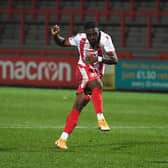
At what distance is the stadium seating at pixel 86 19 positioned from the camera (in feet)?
101

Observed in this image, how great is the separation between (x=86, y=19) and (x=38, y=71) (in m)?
7.67

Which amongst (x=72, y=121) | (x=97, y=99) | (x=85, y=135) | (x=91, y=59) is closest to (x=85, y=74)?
(x=91, y=59)

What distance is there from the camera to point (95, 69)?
10773 millimetres

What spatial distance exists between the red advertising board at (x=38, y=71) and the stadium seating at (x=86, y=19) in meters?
5.08

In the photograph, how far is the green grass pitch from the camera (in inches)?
351

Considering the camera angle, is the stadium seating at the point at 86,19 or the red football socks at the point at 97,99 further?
the stadium seating at the point at 86,19

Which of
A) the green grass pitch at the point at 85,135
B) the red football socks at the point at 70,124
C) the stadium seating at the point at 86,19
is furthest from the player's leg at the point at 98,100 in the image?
the stadium seating at the point at 86,19

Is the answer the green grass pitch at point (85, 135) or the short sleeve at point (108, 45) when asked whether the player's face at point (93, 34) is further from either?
the green grass pitch at point (85, 135)

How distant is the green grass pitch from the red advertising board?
4.12 m

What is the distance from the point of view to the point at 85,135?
11.9 meters

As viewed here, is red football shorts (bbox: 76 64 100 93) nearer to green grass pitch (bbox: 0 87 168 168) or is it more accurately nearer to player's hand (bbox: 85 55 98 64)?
player's hand (bbox: 85 55 98 64)

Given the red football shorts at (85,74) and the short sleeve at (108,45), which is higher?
the short sleeve at (108,45)

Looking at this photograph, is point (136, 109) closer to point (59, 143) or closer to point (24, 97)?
point (24, 97)

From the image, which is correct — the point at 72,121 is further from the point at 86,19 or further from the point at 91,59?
the point at 86,19
